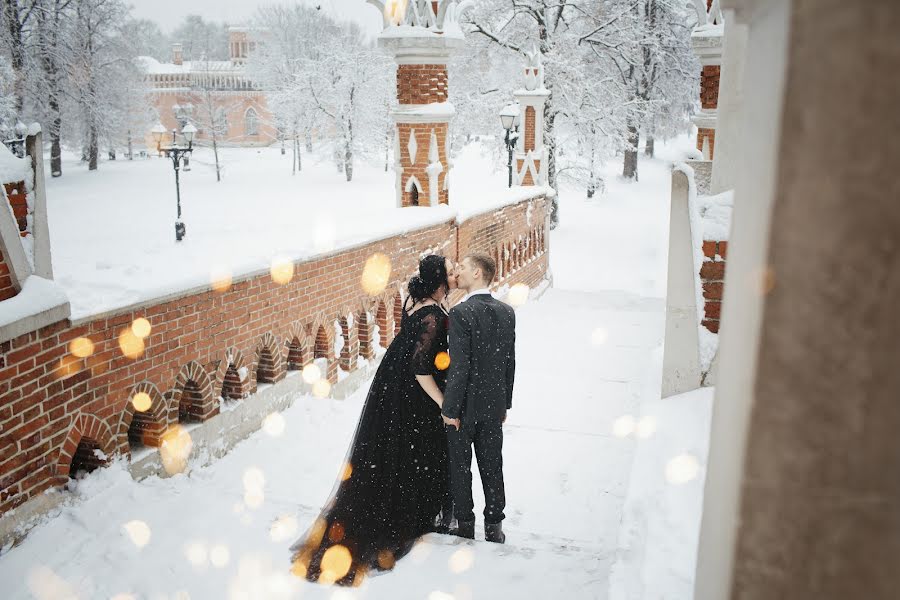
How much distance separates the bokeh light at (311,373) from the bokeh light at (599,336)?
178 inches

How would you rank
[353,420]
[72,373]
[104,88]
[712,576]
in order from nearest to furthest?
[712,576]
[72,373]
[353,420]
[104,88]

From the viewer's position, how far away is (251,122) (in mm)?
65750

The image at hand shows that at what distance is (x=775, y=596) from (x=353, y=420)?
17.9 ft

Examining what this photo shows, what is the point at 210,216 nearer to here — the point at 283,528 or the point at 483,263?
the point at 283,528

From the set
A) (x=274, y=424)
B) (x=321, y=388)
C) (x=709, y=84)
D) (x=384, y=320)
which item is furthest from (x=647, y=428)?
(x=709, y=84)

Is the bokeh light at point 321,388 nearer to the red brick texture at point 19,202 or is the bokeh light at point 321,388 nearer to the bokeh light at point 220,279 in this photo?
the bokeh light at point 220,279

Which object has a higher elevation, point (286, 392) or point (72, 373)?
point (72, 373)

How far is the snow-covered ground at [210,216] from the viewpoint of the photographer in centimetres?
494

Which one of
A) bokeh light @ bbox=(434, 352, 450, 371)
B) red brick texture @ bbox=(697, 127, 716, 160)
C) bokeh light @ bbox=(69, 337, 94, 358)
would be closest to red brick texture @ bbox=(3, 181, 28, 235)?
bokeh light @ bbox=(69, 337, 94, 358)

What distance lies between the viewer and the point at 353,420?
625 centimetres

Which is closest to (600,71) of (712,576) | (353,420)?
(353,420)

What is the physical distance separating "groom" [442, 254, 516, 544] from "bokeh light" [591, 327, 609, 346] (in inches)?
236

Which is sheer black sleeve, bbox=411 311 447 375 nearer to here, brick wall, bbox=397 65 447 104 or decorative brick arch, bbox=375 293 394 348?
decorative brick arch, bbox=375 293 394 348

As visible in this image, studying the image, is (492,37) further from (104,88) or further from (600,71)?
(104,88)
